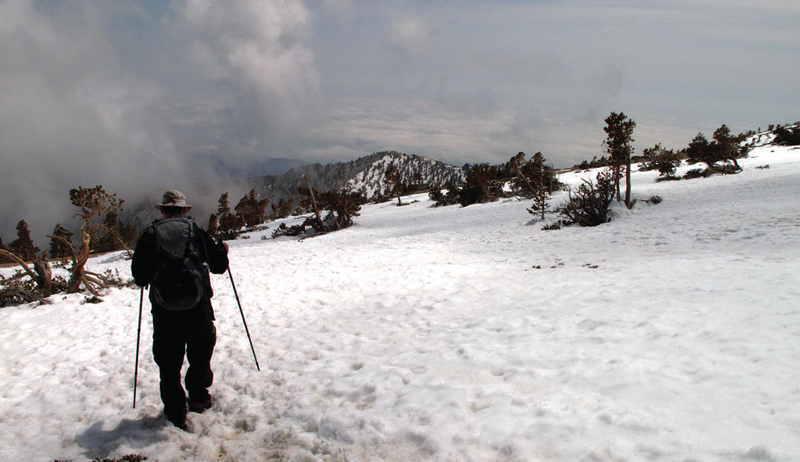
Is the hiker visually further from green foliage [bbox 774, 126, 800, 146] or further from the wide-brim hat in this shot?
green foliage [bbox 774, 126, 800, 146]

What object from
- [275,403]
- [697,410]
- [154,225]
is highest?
[154,225]

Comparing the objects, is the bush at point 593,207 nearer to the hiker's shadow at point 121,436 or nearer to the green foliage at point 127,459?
the hiker's shadow at point 121,436

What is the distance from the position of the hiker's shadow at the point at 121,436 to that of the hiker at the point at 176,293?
0.65 feet

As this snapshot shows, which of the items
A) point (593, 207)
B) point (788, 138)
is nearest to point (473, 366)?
point (593, 207)

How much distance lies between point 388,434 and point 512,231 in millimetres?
14663

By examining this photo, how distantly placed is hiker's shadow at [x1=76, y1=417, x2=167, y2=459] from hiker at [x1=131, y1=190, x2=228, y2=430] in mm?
198

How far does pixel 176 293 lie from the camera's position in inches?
166

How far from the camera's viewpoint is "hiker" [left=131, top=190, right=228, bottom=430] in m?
4.24

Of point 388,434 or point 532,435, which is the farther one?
point 388,434

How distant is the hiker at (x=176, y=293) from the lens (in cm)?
424

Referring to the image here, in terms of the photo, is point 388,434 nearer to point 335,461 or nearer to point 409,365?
point 335,461

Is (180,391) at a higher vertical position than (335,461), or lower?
higher

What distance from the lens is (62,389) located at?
576cm

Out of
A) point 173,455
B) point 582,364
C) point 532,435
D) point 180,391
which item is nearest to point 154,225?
point 180,391
